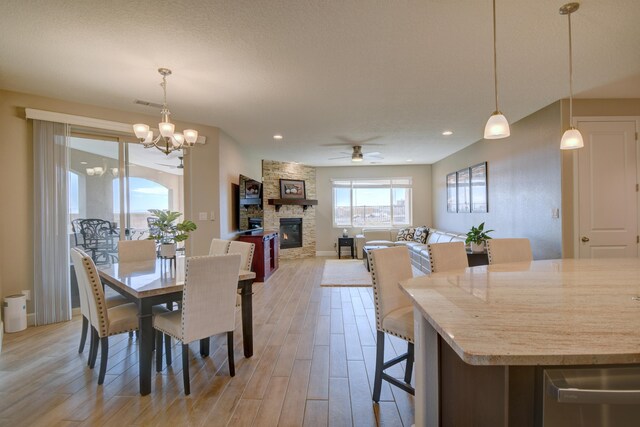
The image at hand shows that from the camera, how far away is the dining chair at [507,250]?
253 cm

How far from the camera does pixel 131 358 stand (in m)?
2.58

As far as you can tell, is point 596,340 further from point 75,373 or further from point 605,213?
point 605,213

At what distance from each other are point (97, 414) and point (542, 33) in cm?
389

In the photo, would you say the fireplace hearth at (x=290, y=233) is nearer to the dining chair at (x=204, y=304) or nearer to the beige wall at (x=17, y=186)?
the beige wall at (x=17, y=186)

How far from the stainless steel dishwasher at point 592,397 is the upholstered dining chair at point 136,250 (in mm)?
3516

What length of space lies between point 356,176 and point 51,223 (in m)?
6.55

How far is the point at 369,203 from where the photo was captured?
8539 millimetres

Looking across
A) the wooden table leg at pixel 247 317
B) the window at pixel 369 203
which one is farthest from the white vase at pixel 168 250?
the window at pixel 369 203

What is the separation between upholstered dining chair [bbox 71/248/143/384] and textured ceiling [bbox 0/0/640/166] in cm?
162

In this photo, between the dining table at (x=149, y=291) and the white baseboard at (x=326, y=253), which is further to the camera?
the white baseboard at (x=326, y=253)

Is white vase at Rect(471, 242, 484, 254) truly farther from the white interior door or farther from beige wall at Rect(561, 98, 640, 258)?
the white interior door

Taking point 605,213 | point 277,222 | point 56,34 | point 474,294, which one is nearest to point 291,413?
point 474,294

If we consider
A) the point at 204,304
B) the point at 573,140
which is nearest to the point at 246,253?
the point at 204,304

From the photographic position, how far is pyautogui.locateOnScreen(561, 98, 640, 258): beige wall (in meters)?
3.48
